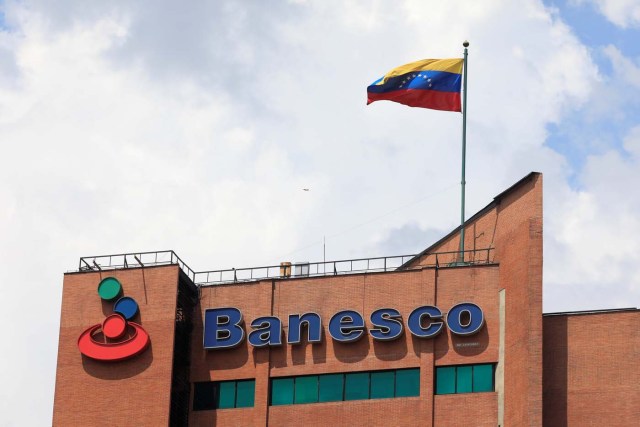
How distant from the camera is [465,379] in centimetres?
9331

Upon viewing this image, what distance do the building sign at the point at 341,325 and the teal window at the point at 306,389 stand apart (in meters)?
2.12

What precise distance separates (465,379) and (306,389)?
8.99 m

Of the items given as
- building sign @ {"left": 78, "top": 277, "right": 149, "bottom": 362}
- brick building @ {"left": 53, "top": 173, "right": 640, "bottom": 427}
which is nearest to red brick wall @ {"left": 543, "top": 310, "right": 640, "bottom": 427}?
brick building @ {"left": 53, "top": 173, "right": 640, "bottom": 427}

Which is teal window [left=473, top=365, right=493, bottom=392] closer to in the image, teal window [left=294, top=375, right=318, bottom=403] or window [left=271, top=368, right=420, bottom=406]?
window [left=271, top=368, right=420, bottom=406]

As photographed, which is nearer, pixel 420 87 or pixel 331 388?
pixel 331 388

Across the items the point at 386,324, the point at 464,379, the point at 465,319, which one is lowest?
the point at 464,379

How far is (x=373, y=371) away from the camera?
3733 inches

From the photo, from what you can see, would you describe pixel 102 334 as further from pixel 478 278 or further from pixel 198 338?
pixel 478 278

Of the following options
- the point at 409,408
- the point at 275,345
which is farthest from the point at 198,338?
the point at 409,408

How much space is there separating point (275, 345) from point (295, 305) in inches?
104

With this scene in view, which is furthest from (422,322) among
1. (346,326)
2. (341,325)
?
(341,325)

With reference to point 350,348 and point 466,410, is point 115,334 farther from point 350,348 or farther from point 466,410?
point 466,410

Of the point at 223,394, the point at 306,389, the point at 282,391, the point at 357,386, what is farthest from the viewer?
the point at 223,394

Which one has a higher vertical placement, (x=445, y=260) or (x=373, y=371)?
(x=445, y=260)
